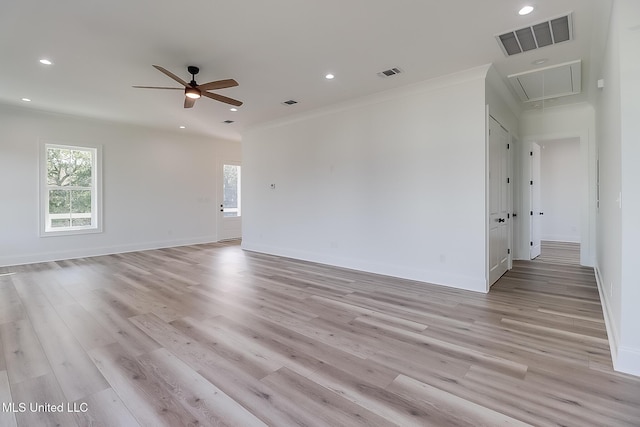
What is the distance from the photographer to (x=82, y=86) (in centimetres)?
465

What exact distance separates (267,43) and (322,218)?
3217 millimetres

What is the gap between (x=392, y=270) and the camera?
4.88 meters

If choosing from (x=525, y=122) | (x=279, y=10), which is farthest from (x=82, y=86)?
(x=525, y=122)

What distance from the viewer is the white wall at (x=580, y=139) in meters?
5.48

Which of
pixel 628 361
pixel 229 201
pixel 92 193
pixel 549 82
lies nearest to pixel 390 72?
pixel 549 82

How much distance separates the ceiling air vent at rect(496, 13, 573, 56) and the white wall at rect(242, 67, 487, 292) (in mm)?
498

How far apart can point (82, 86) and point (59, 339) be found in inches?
150

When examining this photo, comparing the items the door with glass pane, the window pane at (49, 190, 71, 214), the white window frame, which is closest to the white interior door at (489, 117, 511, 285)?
the door with glass pane

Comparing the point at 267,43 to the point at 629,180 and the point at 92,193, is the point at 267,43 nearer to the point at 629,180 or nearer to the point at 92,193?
the point at 629,180

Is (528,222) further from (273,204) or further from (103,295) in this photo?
(103,295)

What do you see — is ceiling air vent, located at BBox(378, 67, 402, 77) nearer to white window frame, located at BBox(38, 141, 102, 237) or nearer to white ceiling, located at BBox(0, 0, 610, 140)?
white ceiling, located at BBox(0, 0, 610, 140)

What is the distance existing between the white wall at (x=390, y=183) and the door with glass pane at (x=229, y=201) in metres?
2.59

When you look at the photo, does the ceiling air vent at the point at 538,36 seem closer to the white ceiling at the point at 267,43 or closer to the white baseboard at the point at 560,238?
the white ceiling at the point at 267,43

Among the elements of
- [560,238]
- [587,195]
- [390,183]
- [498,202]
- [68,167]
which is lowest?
[560,238]
